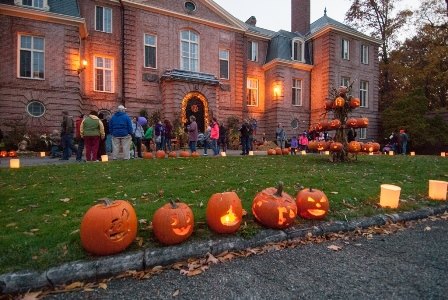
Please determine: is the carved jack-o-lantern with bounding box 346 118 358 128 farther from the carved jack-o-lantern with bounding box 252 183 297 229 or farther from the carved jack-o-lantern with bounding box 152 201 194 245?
the carved jack-o-lantern with bounding box 152 201 194 245

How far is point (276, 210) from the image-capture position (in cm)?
342

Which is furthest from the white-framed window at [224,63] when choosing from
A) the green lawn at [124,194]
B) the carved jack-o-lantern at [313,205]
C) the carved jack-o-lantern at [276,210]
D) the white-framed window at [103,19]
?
the carved jack-o-lantern at [276,210]

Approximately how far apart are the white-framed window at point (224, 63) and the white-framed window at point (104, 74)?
912 cm

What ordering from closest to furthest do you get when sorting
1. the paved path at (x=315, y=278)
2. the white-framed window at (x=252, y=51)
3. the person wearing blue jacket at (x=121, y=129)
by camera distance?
the paved path at (x=315, y=278) < the person wearing blue jacket at (x=121, y=129) < the white-framed window at (x=252, y=51)

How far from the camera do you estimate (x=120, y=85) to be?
20766mm

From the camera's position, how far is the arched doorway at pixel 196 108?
21547mm

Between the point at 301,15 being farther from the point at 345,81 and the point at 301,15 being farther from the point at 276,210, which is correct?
the point at 276,210

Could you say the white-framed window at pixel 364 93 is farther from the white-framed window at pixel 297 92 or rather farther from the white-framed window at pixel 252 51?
the white-framed window at pixel 252 51

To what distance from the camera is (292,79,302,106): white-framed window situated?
27562 mm

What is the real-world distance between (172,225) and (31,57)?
19417 mm

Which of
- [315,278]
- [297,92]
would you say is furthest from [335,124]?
[297,92]

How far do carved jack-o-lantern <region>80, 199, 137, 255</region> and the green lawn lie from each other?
15 cm

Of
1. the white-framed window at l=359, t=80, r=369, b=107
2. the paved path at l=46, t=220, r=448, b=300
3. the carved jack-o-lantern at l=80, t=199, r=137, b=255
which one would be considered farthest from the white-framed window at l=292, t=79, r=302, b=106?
the carved jack-o-lantern at l=80, t=199, r=137, b=255

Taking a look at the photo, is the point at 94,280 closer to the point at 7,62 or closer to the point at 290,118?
the point at 7,62
